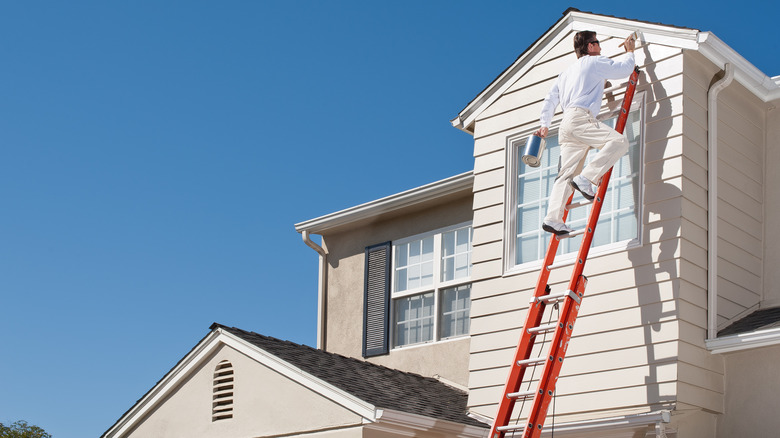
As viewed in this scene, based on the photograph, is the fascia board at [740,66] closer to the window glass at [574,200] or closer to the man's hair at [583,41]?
the window glass at [574,200]

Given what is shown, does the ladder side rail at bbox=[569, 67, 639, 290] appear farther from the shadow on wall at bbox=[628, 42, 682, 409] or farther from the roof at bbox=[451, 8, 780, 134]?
the roof at bbox=[451, 8, 780, 134]

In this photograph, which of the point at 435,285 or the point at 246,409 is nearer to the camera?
the point at 246,409

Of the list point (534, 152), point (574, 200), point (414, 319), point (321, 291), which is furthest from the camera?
point (321, 291)

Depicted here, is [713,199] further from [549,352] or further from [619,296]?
[549,352]

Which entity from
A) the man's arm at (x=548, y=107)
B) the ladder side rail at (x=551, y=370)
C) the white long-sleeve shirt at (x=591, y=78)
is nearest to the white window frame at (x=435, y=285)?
the man's arm at (x=548, y=107)

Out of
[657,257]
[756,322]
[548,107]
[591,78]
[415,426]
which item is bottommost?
[415,426]

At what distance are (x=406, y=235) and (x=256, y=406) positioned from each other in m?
3.99

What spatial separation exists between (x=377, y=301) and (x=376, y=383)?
321 centimetres

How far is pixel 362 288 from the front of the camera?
1354cm

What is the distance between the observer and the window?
9.12 metres

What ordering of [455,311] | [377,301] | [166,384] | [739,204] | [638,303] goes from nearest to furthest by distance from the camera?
[638,303]
[739,204]
[166,384]
[455,311]
[377,301]

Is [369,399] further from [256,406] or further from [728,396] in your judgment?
[728,396]

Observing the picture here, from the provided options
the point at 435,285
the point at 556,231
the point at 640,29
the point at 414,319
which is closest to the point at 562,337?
the point at 556,231

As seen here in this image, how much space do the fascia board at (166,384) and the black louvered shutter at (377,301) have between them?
9.97 ft
